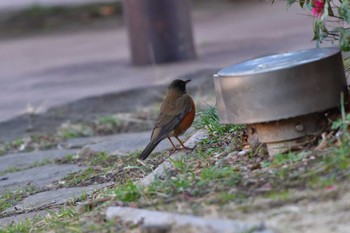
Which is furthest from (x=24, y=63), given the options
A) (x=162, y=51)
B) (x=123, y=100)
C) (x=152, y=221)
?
(x=152, y=221)

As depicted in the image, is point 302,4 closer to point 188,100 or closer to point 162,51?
point 188,100

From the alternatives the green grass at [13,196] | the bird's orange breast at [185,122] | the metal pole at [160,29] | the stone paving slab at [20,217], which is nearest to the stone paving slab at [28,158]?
the green grass at [13,196]

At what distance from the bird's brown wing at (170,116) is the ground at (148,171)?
0.44ft

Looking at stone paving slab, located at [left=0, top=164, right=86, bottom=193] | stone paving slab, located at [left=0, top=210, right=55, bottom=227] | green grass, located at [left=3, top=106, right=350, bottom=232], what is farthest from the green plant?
stone paving slab, located at [left=0, top=164, right=86, bottom=193]

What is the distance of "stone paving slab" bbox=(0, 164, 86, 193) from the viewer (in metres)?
6.46

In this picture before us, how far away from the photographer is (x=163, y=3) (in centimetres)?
1150

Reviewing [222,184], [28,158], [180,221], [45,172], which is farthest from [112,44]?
[180,221]

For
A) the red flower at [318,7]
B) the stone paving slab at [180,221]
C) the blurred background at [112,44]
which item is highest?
the red flower at [318,7]

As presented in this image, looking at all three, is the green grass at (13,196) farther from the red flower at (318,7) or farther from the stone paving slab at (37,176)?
the red flower at (318,7)

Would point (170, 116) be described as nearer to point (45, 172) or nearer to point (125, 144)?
point (125, 144)

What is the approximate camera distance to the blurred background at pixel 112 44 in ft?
35.0

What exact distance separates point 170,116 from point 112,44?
8.85m

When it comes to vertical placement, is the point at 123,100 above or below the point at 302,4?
below

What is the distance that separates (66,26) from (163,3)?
6.27 metres
